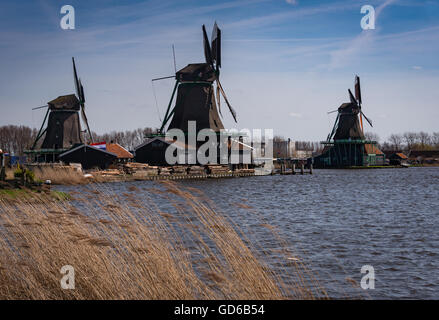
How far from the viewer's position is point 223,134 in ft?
160

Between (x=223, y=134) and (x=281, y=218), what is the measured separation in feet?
107

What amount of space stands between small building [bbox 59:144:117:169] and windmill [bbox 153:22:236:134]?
613cm

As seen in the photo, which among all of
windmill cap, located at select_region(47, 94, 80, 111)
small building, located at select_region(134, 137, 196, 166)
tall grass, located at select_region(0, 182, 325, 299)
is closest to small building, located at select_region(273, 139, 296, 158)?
windmill cap, located at select_region(47, 94, 80, 111)

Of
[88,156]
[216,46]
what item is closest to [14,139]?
[88,156]

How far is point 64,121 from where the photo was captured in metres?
50.7

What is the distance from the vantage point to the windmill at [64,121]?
165 feet

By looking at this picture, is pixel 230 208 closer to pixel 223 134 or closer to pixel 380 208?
pixel 380 208

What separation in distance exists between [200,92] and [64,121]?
14.5 metres

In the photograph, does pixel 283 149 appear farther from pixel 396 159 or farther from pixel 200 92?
pixel 200 92

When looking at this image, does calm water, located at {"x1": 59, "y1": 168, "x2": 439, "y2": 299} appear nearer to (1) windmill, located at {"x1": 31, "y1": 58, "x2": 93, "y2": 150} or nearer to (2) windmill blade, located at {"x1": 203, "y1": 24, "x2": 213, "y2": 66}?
(2) windmill blade, located at {"x1": 203, "y1": 24, "x2": 213, "y2": 66}

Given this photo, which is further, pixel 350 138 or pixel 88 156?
pixel 350 138

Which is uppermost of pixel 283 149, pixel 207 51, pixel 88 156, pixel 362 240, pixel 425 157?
pixel 207 51

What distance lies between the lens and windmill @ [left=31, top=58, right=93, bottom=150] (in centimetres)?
5022
